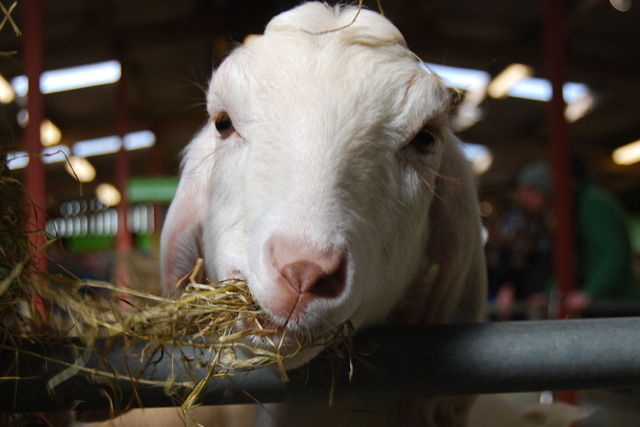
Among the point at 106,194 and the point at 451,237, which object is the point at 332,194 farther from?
the point at 106,194

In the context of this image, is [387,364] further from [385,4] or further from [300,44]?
[385,4]

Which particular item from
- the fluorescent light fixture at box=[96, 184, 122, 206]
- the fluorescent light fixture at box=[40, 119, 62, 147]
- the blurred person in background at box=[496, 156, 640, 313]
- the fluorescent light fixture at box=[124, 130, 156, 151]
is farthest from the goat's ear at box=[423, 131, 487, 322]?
the fluorescent light fixture at box=[96, 184, 122, 206]

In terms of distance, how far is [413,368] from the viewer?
1216mm

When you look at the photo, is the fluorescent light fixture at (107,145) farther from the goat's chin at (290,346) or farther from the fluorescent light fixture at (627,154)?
the goat's chin at (290,346)

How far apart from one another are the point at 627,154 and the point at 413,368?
64.1ft

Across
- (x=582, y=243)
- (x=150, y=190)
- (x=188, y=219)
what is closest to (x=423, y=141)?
(x=188, y=219)

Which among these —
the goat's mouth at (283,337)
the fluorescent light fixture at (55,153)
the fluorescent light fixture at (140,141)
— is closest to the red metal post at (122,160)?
the fluorescent light fixture at (55,153)

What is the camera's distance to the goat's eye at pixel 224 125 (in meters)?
1.77

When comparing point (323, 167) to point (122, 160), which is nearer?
point (323, 167)

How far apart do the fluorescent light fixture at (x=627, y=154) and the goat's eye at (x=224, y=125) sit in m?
18.4

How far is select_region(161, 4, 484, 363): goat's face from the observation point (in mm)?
1125

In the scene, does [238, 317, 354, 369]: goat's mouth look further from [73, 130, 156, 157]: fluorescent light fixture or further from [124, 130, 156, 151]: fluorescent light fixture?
[124, 130, 156, 151]: fluorescent light fixture

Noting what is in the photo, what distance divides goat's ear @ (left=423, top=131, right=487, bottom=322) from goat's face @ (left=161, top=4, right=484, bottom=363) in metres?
0.13

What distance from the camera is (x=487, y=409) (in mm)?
2230
